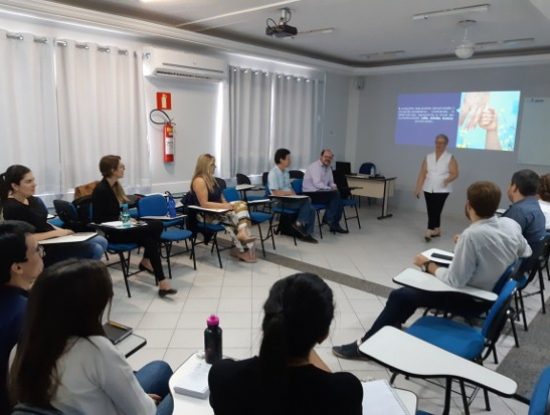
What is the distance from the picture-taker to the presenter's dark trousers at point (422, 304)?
246 cm

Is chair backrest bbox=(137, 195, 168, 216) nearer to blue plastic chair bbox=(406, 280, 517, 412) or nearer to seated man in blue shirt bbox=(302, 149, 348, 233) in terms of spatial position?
A: seated man in blue shirt bbox=(302, 149, 348, 233)

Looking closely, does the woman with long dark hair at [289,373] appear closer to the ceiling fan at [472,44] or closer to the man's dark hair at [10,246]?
the man's dark hair at [10,246]

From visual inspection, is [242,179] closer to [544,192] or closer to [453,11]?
[453,11]

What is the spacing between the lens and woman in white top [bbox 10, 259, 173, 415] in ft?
3.59

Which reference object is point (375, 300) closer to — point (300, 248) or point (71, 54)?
point (300, 248)

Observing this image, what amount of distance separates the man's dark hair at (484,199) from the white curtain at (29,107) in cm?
411

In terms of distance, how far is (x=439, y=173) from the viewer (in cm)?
579

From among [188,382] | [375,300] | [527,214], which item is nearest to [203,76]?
[375,300]

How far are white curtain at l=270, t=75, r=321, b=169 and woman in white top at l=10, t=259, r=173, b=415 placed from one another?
591 cm

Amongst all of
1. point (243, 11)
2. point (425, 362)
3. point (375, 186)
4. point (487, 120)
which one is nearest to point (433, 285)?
point (425, 362)

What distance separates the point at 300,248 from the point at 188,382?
3.96m

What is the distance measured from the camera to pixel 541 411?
118cm

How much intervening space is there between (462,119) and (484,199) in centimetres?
533

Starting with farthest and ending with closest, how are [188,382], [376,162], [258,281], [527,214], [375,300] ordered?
1. [376,162]
2. [258,281]
3. [375,300]
4. [527,214]
5. [188,382]
